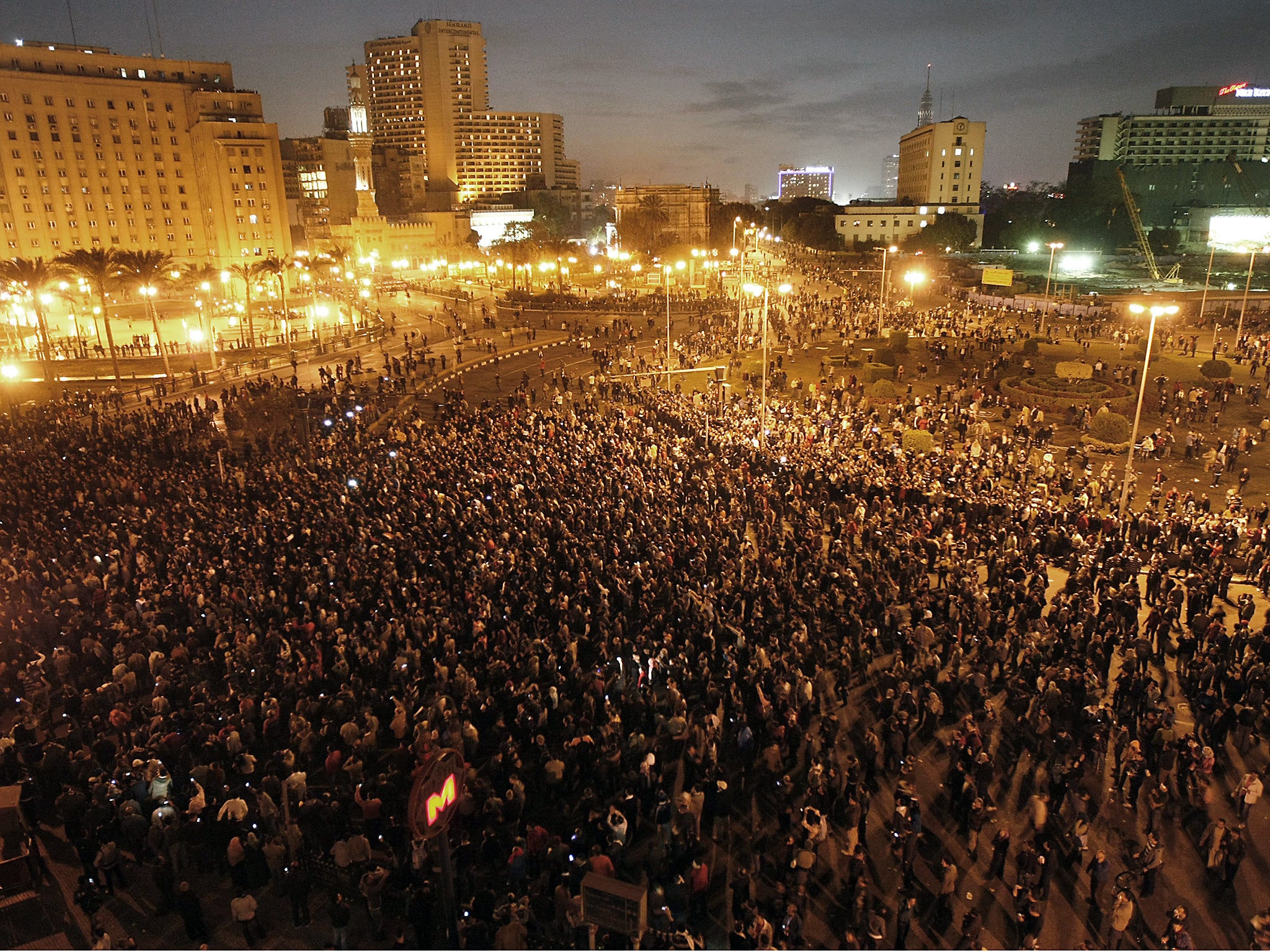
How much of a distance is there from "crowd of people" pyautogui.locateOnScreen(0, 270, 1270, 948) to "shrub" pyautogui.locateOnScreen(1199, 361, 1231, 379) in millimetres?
16893

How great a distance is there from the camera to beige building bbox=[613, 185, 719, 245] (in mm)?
101625

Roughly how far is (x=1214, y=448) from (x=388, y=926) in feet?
86.8

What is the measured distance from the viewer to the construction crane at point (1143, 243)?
83.0 meters

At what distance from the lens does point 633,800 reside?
31.5ft

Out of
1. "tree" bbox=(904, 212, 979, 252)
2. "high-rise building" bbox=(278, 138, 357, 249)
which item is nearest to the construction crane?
"tree" bbox=(904, 212, 979, 252)

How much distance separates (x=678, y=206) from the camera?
103 m

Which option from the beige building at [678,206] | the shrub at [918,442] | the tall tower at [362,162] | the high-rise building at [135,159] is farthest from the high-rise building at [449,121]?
the shrub at [918,442]

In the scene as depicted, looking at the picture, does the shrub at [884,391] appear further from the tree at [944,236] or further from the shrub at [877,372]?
the tree at [944,236]

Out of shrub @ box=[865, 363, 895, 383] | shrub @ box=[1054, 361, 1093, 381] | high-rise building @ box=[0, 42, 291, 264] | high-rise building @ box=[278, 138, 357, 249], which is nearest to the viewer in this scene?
shrub @ box=[1054, 361, 1093, 381]

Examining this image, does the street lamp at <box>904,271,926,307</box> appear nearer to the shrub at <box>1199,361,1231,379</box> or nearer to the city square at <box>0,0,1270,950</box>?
the city square at <box>0,0,1270,950</box>

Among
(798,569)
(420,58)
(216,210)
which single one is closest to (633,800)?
(798,569)

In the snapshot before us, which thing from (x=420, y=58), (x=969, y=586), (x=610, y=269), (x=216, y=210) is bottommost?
(x=969, y=586)

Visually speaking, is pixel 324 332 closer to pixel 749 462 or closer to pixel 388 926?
pixel 749 462

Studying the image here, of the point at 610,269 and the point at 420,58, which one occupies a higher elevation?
the point at 420,58
